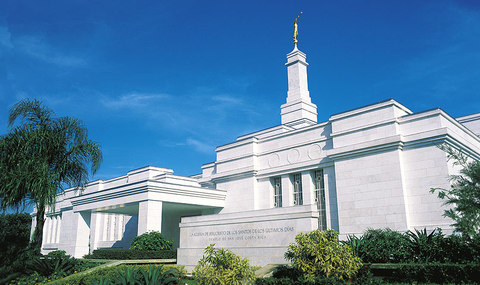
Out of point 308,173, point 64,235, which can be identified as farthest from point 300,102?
point 64,235

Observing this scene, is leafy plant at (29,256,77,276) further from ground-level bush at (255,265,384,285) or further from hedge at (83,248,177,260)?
ground-level bush at (255,265,384,285)

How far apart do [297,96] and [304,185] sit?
8.90 metres

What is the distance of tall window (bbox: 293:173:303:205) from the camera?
2406 cm

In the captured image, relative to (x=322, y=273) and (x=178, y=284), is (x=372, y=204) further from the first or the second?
(x=178, y=284)

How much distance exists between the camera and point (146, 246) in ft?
68.4

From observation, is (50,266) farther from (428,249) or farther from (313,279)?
(428,249)

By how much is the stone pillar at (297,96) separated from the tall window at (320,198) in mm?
6627

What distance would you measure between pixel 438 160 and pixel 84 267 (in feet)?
54.3

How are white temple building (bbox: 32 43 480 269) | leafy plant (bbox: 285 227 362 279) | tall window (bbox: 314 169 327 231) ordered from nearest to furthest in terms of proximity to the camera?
leafy plant (bbox: 285 227 362 279) < white temple building (bbox: 32 43 480 269) < tall window (bbox: 314 169 327 231)

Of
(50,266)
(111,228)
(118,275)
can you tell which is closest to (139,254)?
(50,266)

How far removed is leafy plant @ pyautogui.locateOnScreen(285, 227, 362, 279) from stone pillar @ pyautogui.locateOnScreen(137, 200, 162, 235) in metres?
14.5

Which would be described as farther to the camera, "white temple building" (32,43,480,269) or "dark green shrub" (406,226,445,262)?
"white temple building" (32,43,480,269)

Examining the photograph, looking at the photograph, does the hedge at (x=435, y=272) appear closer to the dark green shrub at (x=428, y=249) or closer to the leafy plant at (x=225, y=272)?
the dark green shrub at (x=428, y=249)

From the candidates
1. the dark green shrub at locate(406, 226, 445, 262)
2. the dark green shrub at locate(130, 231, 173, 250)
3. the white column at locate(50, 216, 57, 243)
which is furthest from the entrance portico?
the dark green shrub at locate(406, 226, 445, 262)
